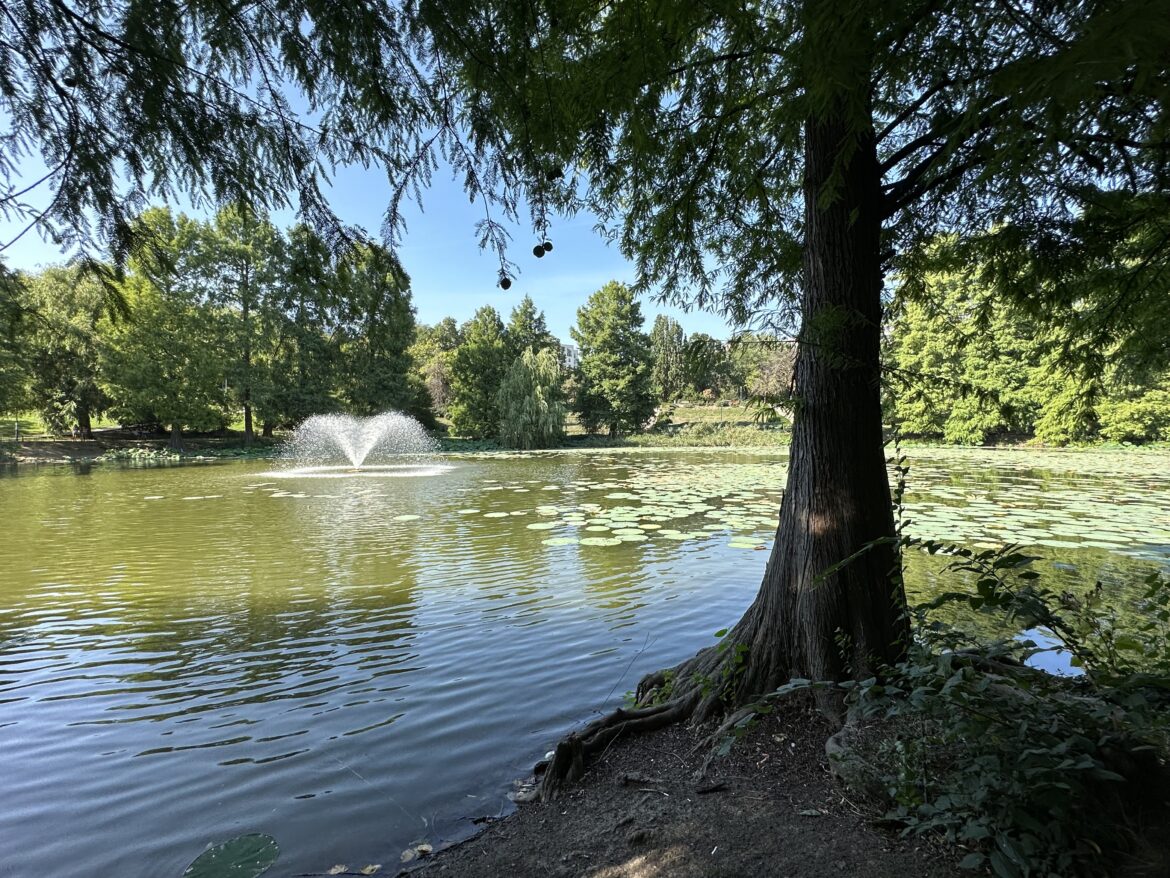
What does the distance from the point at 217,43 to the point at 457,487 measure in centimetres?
1264

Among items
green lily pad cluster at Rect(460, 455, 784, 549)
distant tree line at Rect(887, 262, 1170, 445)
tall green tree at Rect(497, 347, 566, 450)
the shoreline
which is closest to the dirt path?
distant tree line at Rect(887, 262, 1170, 445)

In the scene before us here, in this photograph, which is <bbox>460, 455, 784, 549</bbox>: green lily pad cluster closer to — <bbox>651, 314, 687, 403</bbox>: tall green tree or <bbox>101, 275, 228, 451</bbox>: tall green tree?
<bbox>651, 314, 687, 403</bbox>: tall green tree

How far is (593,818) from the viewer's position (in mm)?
2246

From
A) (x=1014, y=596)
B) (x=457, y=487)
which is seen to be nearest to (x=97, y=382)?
(x=457, y=487)

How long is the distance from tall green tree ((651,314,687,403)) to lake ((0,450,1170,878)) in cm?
225

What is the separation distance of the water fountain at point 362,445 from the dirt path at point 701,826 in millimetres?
16893

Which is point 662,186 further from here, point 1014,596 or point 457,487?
point 457,487

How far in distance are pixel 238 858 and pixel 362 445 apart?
26977mm

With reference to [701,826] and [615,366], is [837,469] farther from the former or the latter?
[615,366]

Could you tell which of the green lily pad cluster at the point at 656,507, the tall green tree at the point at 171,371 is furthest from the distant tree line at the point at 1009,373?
the tall green tree at the point at 171,371

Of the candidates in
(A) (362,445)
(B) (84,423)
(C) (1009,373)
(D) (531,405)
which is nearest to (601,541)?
(D) (531,405)

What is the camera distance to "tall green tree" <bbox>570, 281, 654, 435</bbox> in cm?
3594

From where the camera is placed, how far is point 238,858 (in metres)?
2.31

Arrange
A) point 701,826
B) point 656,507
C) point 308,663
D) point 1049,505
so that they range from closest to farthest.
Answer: point 701,826
point 308,663
point 1049,505
point 656,507
